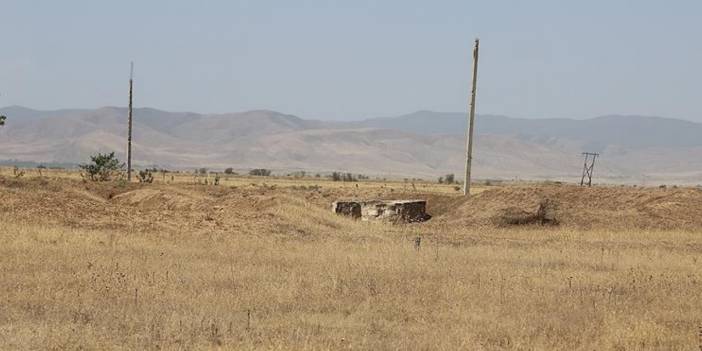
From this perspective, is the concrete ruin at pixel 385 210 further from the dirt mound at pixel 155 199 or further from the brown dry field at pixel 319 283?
the dirt mound at pixel 155 199

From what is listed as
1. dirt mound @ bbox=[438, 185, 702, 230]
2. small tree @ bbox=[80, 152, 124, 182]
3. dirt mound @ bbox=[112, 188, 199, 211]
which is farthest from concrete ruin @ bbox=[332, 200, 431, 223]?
small tree @ bbox=[80, 152, 124, 182]

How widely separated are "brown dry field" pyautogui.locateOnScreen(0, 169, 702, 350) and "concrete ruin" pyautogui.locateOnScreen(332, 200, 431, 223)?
2.73 meters

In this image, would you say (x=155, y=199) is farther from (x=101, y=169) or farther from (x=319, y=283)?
(x=319, y=283)

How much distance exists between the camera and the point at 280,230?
25.0 m

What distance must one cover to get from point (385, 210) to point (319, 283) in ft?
60.0

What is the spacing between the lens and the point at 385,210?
3334cm

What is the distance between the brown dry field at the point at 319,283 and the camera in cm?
1112

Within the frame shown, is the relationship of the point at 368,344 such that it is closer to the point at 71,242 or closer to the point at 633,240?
the point at 71,242

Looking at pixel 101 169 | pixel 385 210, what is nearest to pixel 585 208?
pixel 385 210

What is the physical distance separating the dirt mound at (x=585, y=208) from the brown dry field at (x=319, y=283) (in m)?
1.45

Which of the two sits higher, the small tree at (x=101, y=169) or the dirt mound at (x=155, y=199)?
the small tree at (x=101, y=169)

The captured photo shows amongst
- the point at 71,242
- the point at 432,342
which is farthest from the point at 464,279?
the point at 71,242

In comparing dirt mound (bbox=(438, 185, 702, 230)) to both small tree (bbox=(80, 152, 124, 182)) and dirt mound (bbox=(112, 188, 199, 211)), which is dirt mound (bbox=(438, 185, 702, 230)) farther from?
small tree (bbox=(80, 152, 124, 182))

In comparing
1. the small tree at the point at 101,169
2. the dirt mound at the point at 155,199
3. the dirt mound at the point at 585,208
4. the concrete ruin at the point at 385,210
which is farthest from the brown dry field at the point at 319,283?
the small tree at the point at 101,169
